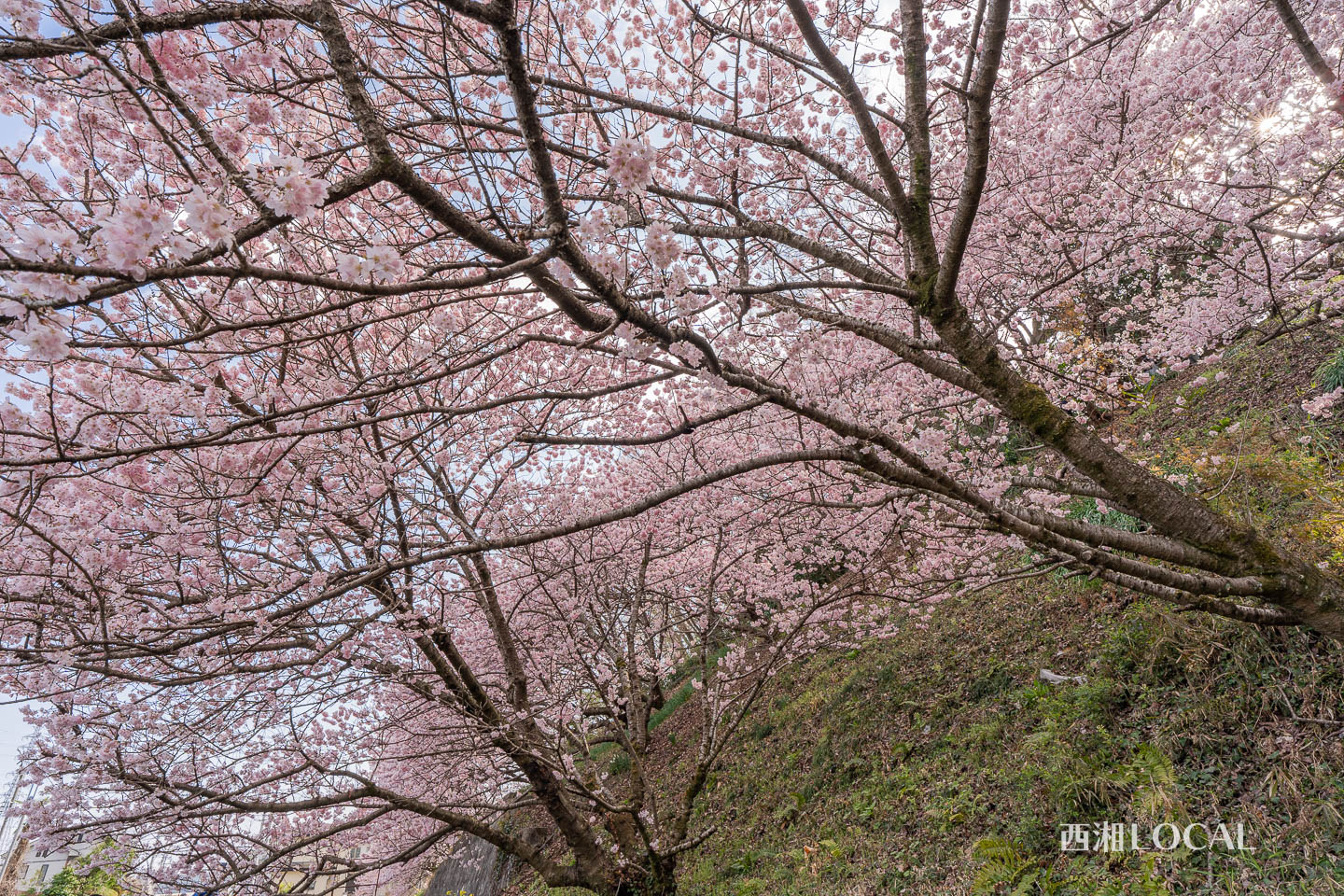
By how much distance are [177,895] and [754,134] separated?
293 inches

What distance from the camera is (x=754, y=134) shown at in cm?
359

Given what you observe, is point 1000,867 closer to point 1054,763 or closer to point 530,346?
point 1054,763

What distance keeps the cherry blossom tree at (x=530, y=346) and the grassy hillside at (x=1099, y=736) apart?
2.27ft

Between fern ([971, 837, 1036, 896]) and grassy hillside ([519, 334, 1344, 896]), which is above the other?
grassy hillside ([519, 334, 1344, 896])

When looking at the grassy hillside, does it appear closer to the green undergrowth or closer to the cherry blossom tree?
the green undergrowth

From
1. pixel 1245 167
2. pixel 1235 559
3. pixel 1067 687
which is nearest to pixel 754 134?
pixel 1235 559

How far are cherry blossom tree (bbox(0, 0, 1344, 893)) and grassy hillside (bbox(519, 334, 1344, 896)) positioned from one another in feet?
2.27

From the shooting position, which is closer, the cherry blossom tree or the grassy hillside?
the cherry blossom tree

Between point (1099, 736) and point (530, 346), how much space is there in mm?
6399

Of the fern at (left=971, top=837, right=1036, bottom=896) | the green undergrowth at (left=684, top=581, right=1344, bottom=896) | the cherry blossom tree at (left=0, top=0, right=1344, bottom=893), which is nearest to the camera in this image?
the cherry blossom tree at (left=0, top=0, right=1344, bottom=893)

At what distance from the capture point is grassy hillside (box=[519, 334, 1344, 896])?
3.20m

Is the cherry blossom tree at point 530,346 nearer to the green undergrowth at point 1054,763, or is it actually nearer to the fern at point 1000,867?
the green undergrowth at point 1054,763

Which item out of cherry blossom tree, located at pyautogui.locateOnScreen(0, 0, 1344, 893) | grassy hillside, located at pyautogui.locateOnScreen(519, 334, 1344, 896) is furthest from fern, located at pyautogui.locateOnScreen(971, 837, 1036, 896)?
cherry blossom tree, located at pyautogui.locateOnScreen(0, 0, 1344, 893)

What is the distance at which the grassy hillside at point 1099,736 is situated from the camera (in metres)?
3.20
